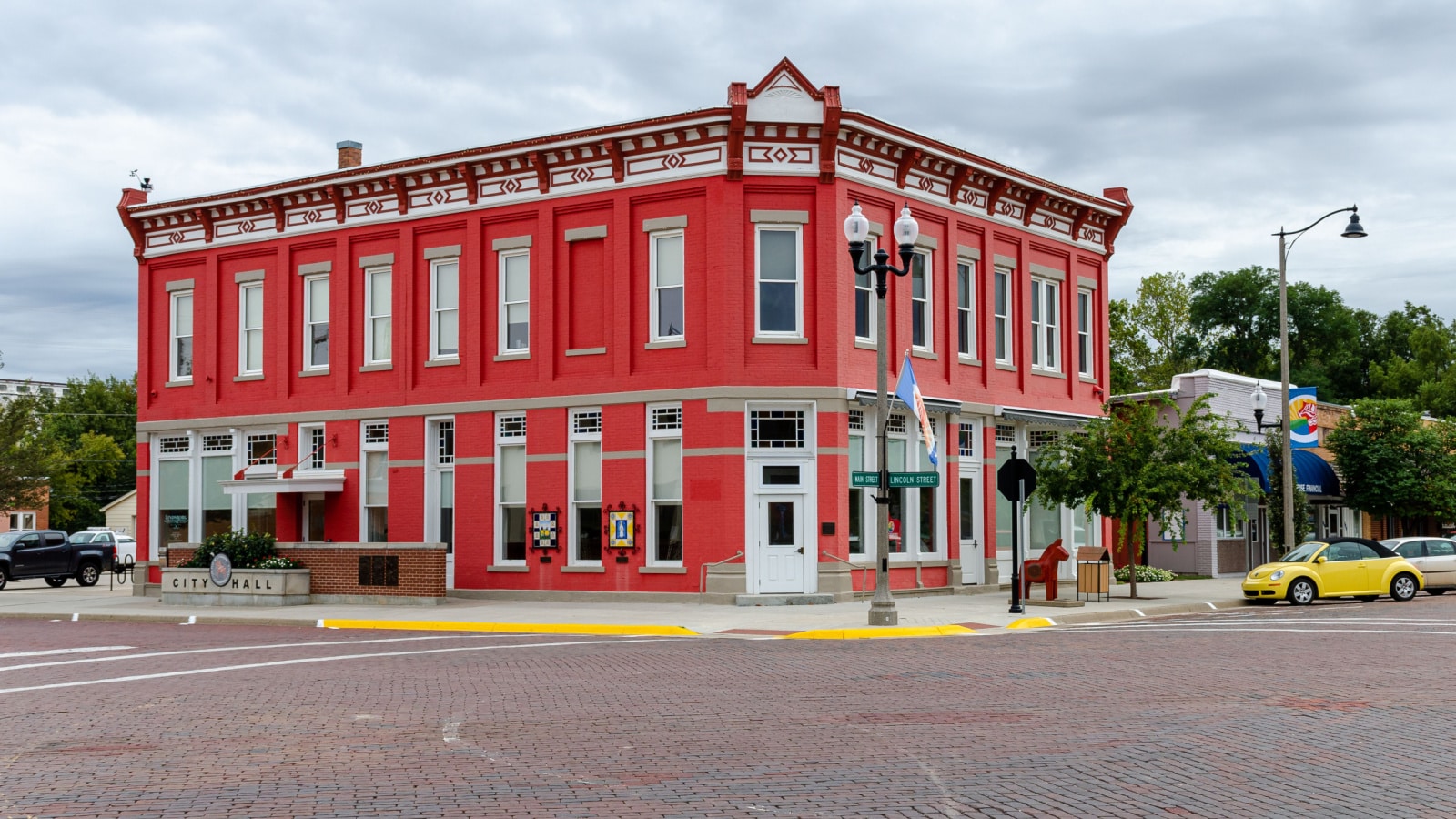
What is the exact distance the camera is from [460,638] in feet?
68.1

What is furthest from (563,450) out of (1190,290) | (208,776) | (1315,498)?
(1190,290)

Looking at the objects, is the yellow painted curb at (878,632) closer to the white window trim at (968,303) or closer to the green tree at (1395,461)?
the white window trim at (968,303)

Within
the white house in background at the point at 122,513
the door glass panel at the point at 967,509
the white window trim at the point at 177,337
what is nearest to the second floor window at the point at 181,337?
the white window trim at the point at 177,337

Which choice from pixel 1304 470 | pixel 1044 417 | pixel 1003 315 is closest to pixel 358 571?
pixel 1003 315

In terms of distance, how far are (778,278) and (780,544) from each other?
201 inches

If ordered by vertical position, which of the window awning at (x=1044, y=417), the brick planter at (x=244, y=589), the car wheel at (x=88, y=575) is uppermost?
the window awning at (x=1044, y=417)

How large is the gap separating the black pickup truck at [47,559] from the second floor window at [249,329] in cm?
1313

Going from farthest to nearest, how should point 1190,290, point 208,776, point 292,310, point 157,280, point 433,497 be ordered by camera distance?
point 1190,290 → point 157,280 → point 292,310 → point 433,497 → point 208,776

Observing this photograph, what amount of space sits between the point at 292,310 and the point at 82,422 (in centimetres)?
6381

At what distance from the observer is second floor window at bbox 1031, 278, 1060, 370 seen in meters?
32.2

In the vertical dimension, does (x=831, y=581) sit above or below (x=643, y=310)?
below

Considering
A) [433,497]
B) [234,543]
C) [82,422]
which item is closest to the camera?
[234,543]

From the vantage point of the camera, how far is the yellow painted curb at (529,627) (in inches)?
846

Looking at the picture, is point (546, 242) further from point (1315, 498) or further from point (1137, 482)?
point (1315, 498)
